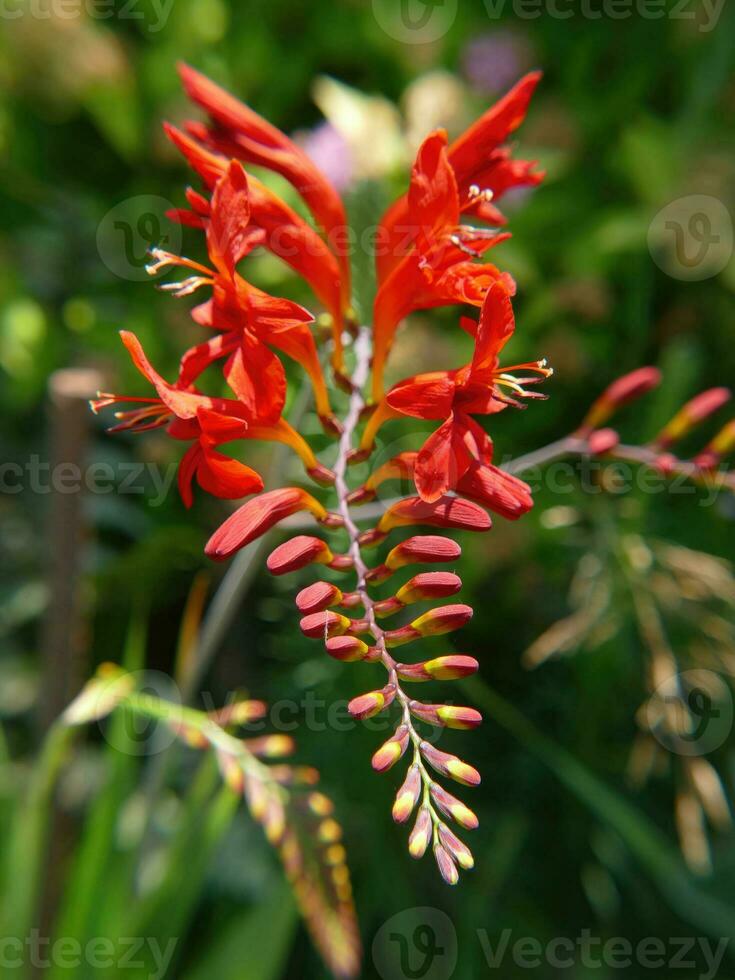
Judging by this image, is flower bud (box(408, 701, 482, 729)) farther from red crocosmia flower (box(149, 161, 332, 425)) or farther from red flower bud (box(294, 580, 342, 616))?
red crocosmia flower (box(149, 161, 332, 425))

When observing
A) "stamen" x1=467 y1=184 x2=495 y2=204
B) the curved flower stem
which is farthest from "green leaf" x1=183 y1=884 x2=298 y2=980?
"stamen" x1=467 y1=184 x2=495 y2=204

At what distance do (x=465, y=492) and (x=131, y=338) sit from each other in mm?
213

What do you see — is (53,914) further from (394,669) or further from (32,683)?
(394,669)

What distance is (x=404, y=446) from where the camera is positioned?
131 cm

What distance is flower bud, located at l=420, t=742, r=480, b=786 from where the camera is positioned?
429 millimetres

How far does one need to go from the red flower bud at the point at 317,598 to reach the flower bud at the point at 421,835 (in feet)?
0.39

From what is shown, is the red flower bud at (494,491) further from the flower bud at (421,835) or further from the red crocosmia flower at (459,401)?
the flower bud at (421,835)

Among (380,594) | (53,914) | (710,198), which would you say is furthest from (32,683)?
(710,198)

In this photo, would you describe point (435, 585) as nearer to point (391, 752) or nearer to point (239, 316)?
point (391, 752)

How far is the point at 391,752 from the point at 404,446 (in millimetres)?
899

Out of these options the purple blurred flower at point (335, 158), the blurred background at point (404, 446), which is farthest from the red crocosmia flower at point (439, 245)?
the purple blurred flower at point (335, 158)

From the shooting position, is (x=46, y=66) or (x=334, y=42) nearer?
(x=46, y=66)

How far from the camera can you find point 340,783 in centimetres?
138

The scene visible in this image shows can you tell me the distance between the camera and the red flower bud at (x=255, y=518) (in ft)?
1.74
